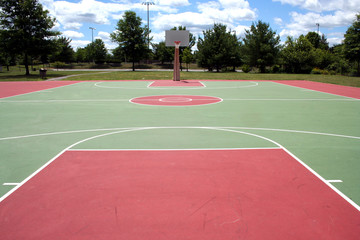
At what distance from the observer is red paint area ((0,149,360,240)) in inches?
145

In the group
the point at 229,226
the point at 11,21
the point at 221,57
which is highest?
the point at 11,21

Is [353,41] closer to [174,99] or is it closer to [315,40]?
[174,99]

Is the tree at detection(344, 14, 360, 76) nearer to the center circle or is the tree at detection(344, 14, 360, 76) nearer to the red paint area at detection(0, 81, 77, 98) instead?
the center circle

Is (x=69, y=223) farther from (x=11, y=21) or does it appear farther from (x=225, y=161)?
(x=11, y=21)

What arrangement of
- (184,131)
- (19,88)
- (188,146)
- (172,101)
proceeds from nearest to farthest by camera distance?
(188,146) < (184,131) < (172,101) < (19,88)

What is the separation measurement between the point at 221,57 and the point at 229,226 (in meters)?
47.0

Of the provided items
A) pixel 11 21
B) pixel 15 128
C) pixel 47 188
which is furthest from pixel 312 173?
pixel 11 21

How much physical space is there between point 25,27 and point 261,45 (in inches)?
1307

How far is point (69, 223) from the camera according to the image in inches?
152

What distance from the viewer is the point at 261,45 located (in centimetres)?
4538

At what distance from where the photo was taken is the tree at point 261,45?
150ft

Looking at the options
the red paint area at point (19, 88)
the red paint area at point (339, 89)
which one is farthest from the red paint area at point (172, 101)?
the red paint area at point (339, 89)

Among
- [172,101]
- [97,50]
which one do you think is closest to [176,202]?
[172,101]

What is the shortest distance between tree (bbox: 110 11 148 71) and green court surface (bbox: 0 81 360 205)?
4382cm
